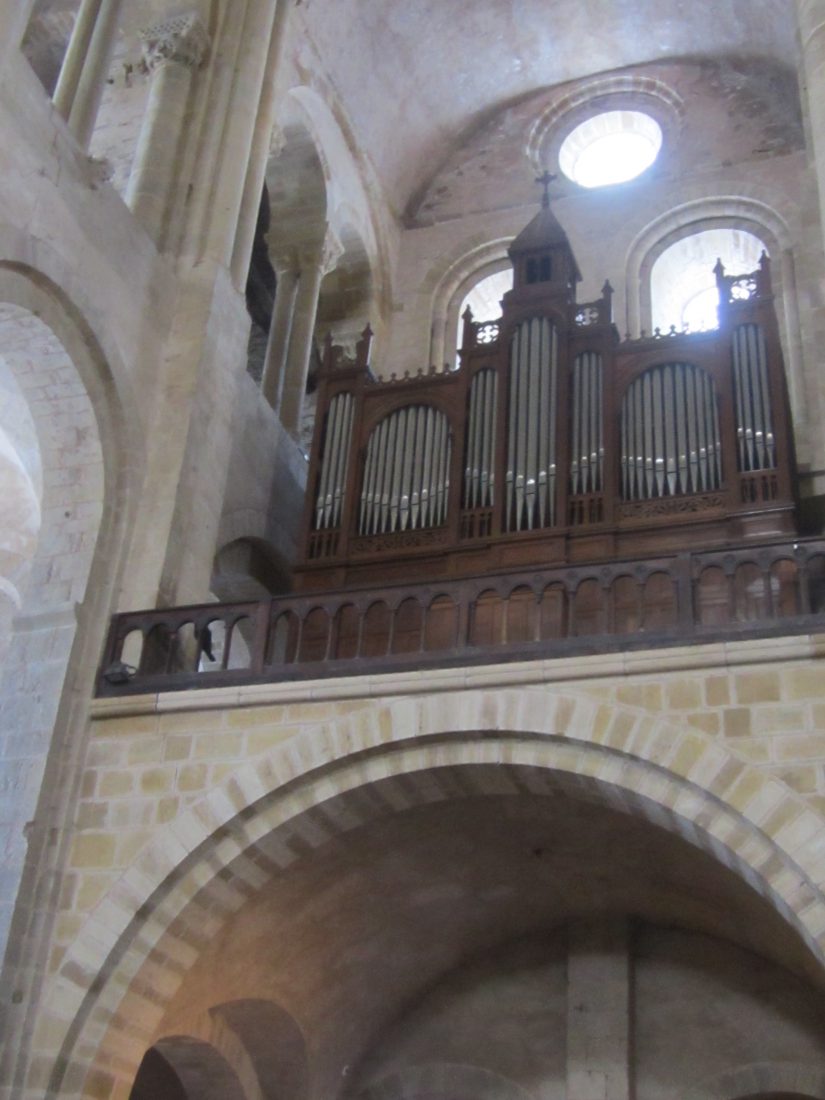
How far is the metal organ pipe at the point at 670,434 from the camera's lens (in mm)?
10852

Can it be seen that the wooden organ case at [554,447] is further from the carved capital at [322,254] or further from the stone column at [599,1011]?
the stone column at [599,1011]

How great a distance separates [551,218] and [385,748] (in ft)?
21.3

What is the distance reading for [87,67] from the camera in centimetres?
1090

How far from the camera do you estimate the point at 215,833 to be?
27.8 ft

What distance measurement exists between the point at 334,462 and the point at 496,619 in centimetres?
266

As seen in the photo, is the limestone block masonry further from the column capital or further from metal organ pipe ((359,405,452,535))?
the column capital

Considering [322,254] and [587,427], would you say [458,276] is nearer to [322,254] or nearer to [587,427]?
[322,254]

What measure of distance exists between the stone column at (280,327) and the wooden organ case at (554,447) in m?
1.59

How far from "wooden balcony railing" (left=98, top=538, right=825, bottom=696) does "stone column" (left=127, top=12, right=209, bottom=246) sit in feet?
12.5

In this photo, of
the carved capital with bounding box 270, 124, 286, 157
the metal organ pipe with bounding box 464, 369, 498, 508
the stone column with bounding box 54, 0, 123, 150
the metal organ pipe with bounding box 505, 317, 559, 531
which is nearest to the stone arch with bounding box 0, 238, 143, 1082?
the stone column with bounding box 54, 0, 123, 150

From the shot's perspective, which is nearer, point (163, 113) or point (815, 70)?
point (815, 70)

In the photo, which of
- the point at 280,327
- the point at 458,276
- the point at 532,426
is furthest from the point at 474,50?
the point at 532,426

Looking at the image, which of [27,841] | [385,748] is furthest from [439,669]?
[27,841]

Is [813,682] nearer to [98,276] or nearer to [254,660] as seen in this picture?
[254,660]
